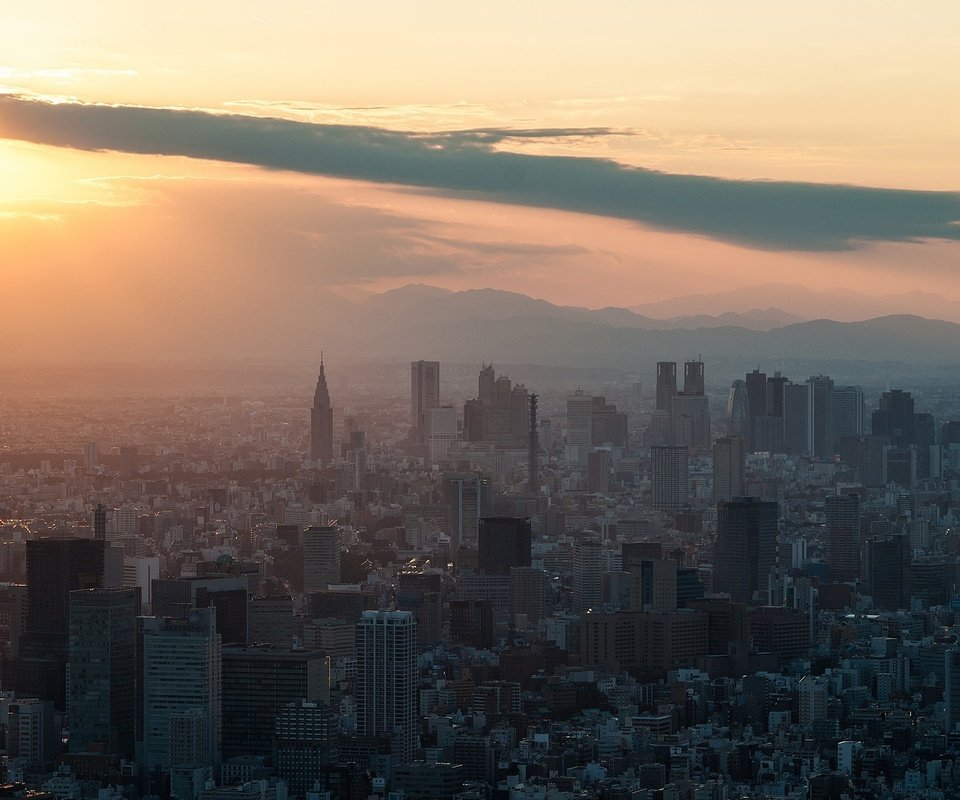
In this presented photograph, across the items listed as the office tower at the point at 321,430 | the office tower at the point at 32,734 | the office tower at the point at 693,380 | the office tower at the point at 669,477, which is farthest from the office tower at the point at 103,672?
the office tower at the point at 693,380

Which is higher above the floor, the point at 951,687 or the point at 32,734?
the point at 32,734

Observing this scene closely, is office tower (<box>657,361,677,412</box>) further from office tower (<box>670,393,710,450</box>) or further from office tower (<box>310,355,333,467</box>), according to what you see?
office tower (<box>310,355,333,467</box>)

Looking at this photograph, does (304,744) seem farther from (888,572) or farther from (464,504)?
(464,504)

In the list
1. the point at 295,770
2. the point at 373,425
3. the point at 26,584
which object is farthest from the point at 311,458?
the point at 295,770

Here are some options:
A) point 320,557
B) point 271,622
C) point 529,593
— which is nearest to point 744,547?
point 529,593

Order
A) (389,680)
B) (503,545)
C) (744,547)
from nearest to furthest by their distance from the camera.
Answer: (389,680)
(744,547)
(503,545)

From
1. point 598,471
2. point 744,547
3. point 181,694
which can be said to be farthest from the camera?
point 598,471

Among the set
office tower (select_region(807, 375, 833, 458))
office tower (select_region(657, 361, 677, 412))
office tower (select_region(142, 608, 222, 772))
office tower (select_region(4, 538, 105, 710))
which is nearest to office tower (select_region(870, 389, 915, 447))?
office tower (select_region(807, 375, 833, 458))

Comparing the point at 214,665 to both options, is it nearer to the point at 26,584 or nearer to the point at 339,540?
the point at 26,584

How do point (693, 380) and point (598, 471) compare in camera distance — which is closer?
point (598, 471)
